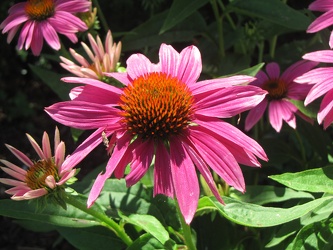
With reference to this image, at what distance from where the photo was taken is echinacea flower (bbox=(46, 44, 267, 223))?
0.77 m

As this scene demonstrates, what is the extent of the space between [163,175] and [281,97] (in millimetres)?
447

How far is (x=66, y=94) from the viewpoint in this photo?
1302 millimetres

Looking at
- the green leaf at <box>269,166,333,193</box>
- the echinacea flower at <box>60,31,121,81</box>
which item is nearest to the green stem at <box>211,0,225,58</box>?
the echinacea flower at <box>60,31,121,81</box>

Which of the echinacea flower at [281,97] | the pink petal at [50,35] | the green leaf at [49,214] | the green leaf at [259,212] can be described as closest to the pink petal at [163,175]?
the green leaf at [259,212]

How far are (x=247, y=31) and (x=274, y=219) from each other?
0.63m

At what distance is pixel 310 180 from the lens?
0.87 metres

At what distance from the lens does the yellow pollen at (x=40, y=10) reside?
48.8 inches

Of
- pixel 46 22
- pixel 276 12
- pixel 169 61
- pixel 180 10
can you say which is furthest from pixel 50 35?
pixel 276 12

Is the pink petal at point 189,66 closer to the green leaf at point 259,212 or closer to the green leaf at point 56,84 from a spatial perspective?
the green leaf at point 259,212

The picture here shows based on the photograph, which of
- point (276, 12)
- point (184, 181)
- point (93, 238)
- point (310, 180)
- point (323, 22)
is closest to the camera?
point (184, 181)

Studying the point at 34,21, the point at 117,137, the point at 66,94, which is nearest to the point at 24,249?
the point at 66,94

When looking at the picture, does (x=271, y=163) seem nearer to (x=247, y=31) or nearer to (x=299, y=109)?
(x=299, y=109)

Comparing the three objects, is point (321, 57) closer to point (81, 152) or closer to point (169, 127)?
point (169, 127)

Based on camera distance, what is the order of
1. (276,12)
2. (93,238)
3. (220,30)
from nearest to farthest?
(93,238), (276,12), (220,30)
